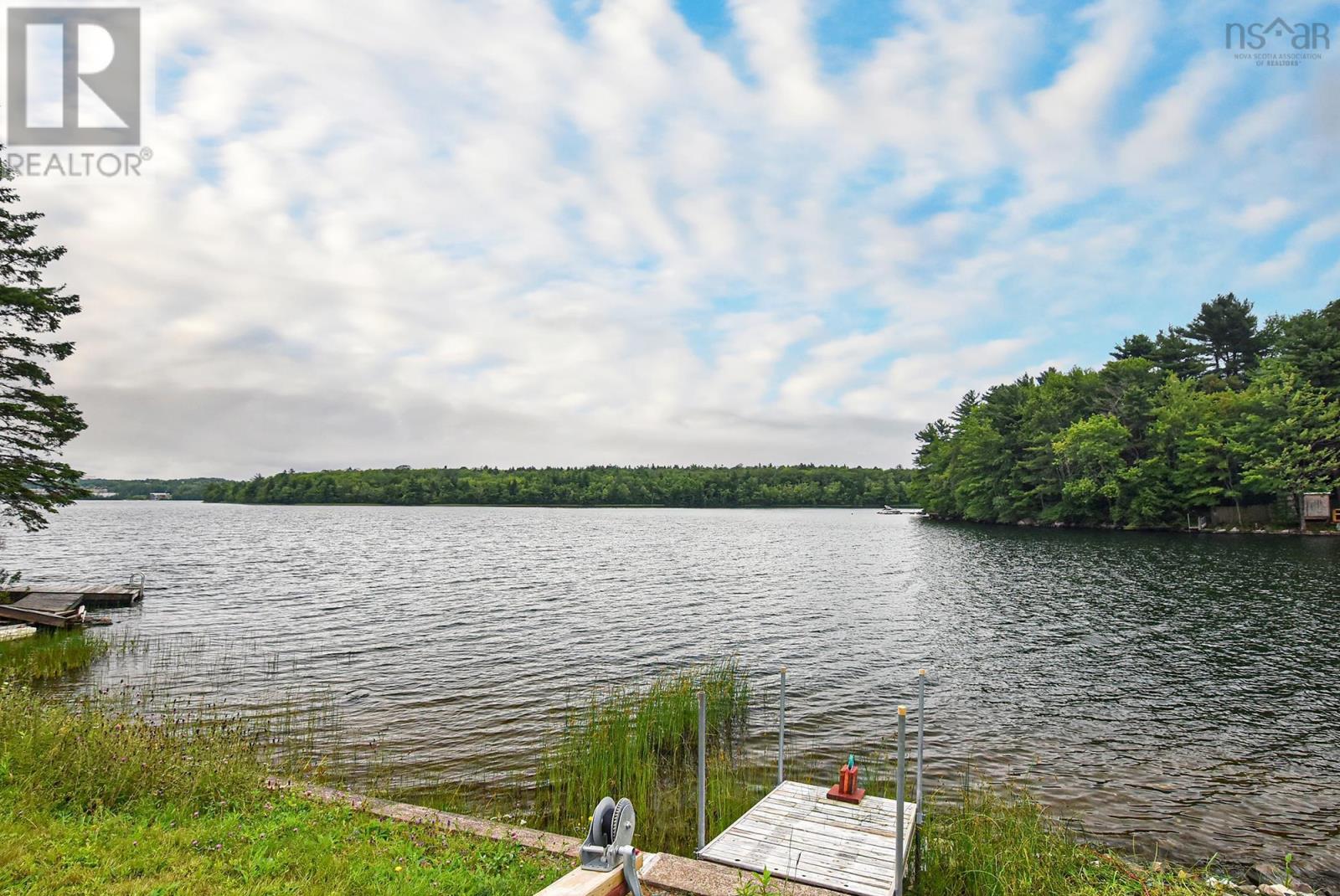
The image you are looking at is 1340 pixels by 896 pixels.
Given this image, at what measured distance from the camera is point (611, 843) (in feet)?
20.1

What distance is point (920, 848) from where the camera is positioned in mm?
8773

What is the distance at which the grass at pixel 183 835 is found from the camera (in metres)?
6.02

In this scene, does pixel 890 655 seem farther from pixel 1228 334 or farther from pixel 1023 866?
pixel 1228 334

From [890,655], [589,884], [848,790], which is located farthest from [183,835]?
[890,655]

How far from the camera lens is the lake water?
12.5 metres

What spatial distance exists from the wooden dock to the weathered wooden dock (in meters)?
26.7

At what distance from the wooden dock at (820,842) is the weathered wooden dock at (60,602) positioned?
26717 millimetres

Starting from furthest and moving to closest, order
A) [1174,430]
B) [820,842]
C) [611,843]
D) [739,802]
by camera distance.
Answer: [1174,430]
[739,802]
[820,842]
[611,843]

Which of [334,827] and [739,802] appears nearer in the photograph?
[334,827]

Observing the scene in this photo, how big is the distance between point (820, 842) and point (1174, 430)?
76.3 meters

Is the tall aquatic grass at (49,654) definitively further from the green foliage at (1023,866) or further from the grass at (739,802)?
the green foliage at (1023,866)

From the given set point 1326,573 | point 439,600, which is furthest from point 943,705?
point 1326,573

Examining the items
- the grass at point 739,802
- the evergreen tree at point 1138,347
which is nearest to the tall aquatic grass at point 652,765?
the grass at point 739,802

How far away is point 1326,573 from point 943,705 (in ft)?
109
